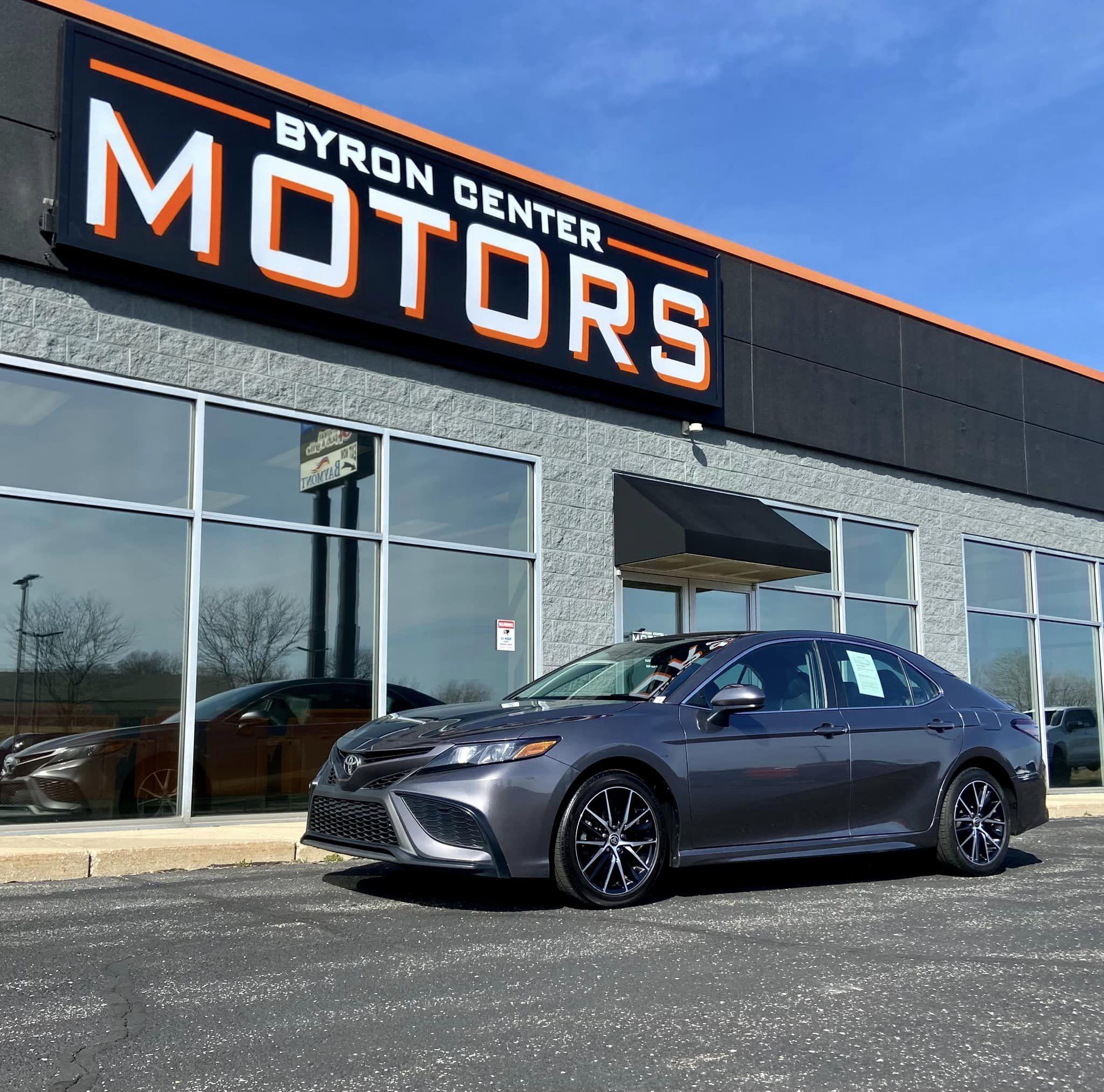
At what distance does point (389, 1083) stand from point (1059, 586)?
17.1 m

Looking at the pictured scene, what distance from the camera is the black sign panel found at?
32.5ft

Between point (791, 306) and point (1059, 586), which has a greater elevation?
point (791, 306)

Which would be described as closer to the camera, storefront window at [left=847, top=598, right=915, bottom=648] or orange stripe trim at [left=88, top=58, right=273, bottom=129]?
orange stripe trim at [left=88, top=58, right=273, bottom=129]

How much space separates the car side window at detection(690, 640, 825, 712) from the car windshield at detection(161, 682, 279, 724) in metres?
4.40

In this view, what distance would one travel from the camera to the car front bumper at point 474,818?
20.4 ft

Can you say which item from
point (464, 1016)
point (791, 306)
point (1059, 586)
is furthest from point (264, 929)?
point (1059, 586)

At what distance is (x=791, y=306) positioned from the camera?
15.5 meters

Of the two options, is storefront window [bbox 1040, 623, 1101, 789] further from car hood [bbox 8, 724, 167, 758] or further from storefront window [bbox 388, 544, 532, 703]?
car hood [bbox 8, 724, 167, 758]

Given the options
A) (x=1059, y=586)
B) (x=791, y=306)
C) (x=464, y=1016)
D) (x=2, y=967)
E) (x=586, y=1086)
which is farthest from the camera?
(x=1059, y=586)

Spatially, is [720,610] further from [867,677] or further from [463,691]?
[867,677]

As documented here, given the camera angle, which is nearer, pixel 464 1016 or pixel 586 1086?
pixel 586 1086

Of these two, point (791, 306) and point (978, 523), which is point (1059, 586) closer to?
point (978, 523)

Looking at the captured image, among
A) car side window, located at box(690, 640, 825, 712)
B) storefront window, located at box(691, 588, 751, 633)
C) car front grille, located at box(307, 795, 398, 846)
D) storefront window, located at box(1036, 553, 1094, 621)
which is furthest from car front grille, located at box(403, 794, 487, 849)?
storefront window, located at box(1036, 553, 1094, 621)

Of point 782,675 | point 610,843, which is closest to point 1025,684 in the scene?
point 782,675
